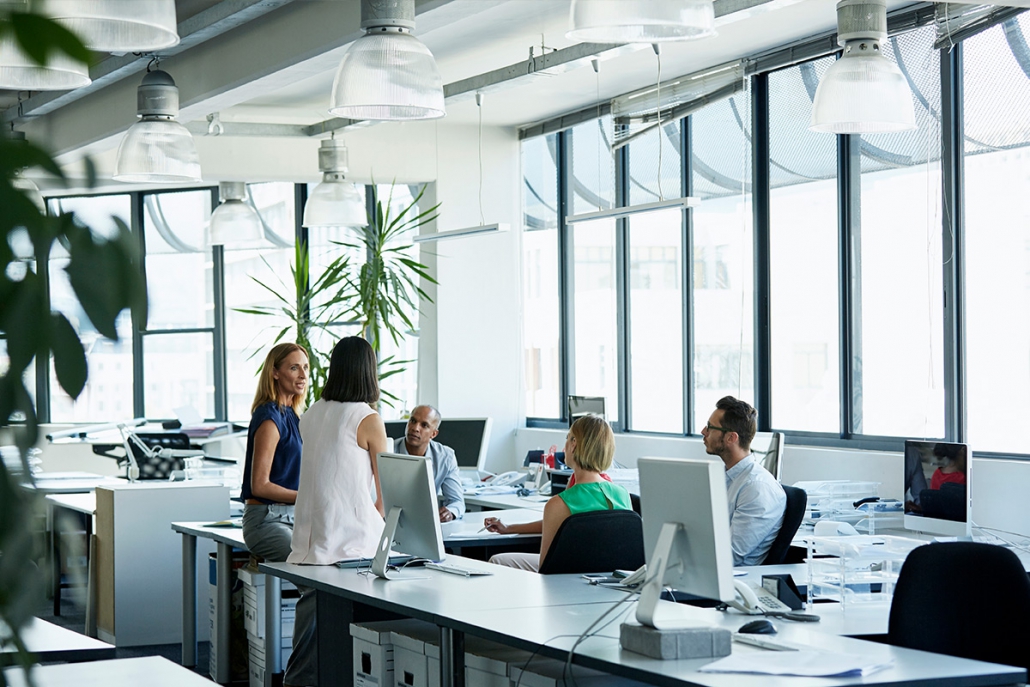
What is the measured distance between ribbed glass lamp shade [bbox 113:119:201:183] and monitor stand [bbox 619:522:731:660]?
2.61m

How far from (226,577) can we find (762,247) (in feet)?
12.6

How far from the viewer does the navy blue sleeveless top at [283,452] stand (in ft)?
16.1

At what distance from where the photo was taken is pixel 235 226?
7.87m

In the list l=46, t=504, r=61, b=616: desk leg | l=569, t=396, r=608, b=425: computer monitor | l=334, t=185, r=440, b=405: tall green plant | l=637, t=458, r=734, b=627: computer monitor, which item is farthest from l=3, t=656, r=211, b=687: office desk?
l=334, t=185, r=440, b=405: tall green plant

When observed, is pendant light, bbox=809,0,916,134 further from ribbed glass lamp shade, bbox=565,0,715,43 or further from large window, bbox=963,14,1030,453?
large window, bbox=963,14,1030,453

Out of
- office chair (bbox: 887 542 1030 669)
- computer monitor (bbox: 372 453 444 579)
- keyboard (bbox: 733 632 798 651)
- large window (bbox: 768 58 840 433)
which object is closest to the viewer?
keyboard (bbox: 733 632 798 651)

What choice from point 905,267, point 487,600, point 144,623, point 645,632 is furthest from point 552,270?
point 645,632

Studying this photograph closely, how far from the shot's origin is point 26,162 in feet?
1.74

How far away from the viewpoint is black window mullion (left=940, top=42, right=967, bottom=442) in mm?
6047

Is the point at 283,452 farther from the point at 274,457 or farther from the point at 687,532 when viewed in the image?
the point at 687,532

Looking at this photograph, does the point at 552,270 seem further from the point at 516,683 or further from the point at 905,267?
the point at 516,683

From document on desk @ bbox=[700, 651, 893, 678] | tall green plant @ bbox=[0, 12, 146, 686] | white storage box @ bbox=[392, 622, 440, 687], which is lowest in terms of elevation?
white storage box @ bbox=[392, 622, 440, 687]

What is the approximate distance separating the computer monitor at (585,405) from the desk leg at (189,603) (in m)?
2.84

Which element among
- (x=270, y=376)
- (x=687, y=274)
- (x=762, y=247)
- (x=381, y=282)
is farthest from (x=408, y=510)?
(x=381, y=282)
